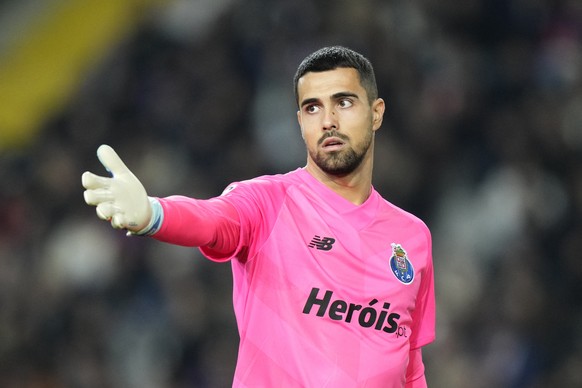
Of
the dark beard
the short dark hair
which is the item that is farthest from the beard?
the short dark hair

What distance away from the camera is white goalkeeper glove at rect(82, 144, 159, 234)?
3.11 meters

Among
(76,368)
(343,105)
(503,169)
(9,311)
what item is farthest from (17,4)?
(343,105)

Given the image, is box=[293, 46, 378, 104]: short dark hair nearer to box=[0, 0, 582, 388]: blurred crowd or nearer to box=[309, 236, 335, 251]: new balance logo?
box=[309, 236, 335, 251]: new balance logo

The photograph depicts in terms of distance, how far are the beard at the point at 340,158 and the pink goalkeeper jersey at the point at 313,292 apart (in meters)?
0.09

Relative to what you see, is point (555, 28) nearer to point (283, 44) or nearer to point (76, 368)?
point (283, 44)

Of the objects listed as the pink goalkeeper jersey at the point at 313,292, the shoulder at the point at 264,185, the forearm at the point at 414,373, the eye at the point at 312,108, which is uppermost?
the eye at the point at 312,108

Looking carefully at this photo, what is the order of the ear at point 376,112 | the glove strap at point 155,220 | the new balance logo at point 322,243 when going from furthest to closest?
1. the ear at point 376,112
2. the new balance logo at point 322,243
3. the glove strap at point 155,220

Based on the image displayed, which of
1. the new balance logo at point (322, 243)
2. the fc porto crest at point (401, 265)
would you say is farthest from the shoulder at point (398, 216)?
the new balance logo at point (322, 243)

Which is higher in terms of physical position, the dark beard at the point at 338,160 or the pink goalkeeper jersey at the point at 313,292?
the dark beard at the point at 338,160

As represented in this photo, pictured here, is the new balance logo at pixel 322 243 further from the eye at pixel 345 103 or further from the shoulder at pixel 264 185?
the eye at pixel 345 103

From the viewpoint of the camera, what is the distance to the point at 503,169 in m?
8.25

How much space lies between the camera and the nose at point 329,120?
3906mm

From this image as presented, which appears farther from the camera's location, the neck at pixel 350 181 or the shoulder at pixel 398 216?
the shoulder at pixel 398 216

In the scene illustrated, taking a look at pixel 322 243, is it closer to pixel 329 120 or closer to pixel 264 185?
pixel 264 185
